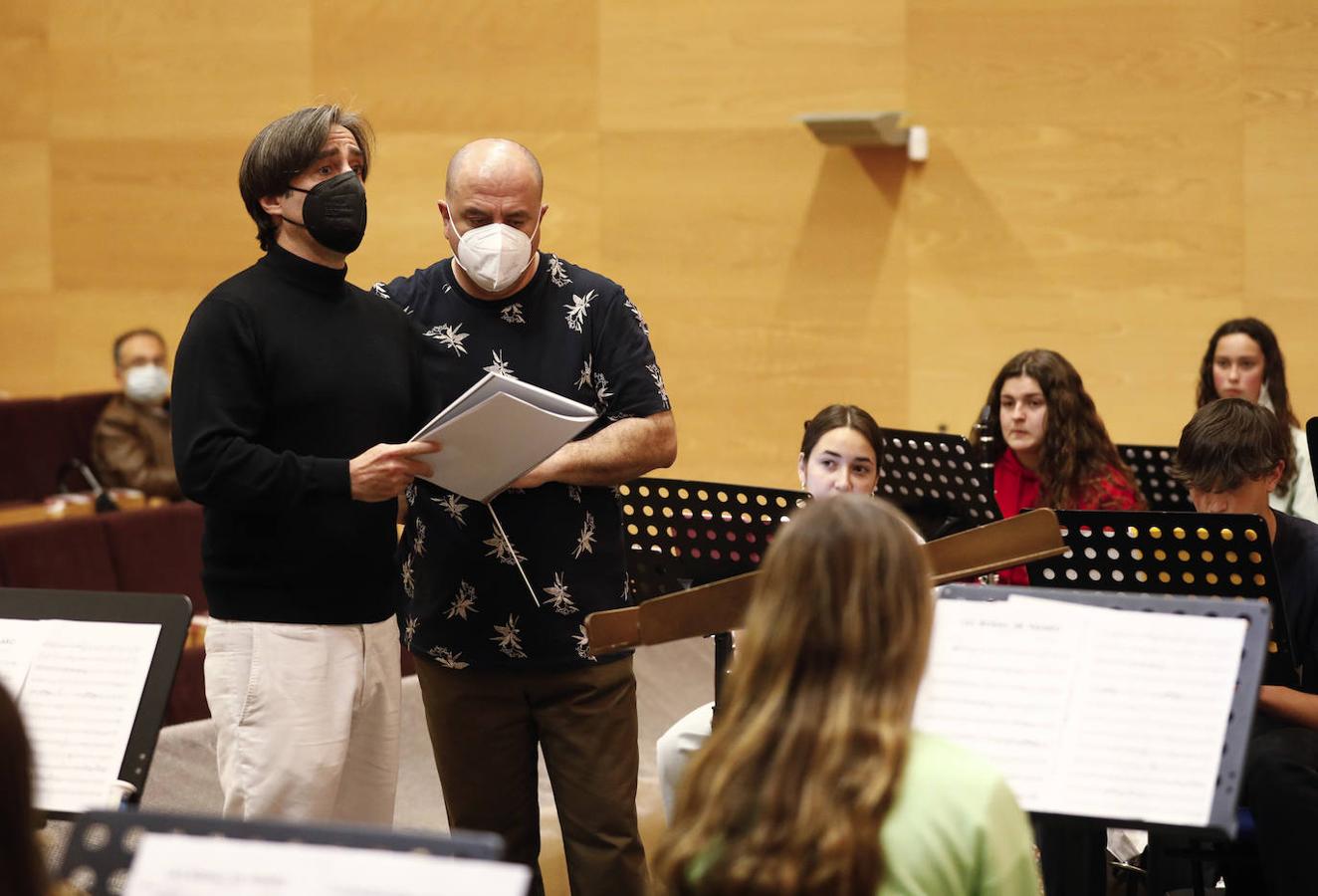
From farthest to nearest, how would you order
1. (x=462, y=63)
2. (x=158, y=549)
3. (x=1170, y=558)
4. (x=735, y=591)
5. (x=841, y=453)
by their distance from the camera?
(x=462, y=63) → (x=158, y=549) → (x=841, y=453) → (x=1170, y=558) → (x=735, y=591)

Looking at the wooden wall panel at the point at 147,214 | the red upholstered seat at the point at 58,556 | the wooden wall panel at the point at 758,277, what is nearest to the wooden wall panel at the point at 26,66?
the wooden wall panel at the point at 147,214

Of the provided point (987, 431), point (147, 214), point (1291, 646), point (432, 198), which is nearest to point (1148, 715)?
point (1291, 646)

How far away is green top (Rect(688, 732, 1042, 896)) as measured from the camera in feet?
4.98

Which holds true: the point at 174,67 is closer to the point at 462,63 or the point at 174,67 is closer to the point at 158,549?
the point at 462,63

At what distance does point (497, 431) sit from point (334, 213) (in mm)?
468

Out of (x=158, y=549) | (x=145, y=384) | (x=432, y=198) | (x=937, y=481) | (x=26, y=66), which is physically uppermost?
(x=26, y=66)

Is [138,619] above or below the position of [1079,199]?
below

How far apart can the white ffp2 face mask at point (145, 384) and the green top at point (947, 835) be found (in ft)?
19.2

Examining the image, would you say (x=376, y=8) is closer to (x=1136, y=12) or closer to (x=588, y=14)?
(x=588, y=14)

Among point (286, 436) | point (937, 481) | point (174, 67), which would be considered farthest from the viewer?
point (174, 67)

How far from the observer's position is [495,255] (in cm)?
283

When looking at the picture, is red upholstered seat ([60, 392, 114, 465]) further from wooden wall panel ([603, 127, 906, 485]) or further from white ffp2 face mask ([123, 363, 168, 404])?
wooden wall panel ([603, 127, 906, 485])

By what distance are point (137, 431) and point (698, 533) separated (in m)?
4.35

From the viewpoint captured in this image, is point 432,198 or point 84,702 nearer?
point 84,702
